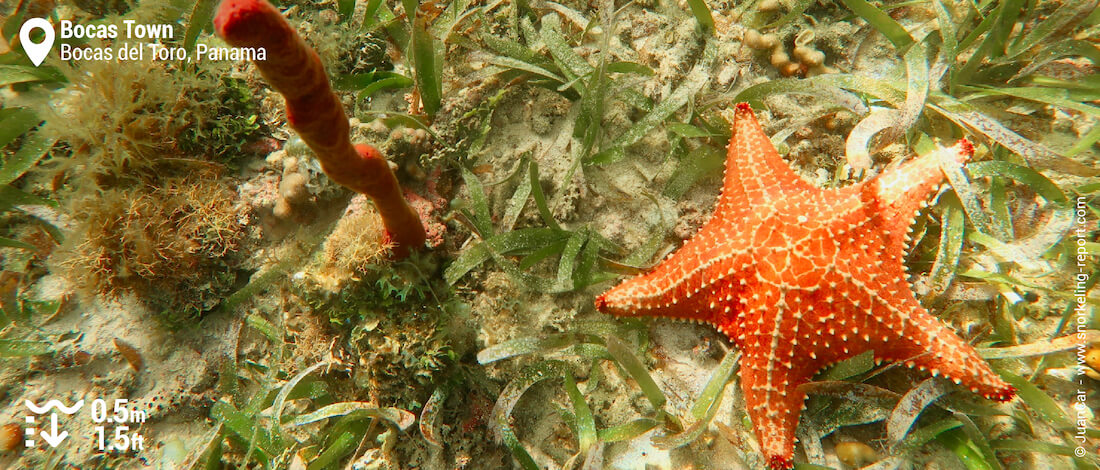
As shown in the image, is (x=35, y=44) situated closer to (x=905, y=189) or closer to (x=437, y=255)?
(x=437, y=255)

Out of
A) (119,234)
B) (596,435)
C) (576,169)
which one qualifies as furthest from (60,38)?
(596,435)

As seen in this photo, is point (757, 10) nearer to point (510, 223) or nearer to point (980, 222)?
point (980, 222)

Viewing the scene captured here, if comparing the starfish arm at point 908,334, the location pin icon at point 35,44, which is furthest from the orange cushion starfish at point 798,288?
the location pin icon at point 35,44

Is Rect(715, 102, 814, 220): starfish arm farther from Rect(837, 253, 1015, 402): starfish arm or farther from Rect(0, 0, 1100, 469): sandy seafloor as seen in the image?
Rect(837, 253, 1015, 402): starfish arm

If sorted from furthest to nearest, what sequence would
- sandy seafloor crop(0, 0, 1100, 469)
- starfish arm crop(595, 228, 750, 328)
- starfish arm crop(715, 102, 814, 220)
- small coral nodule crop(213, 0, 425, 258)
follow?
sandy seafloor crop(0, 0, 1100, 469), starfish arm crop(715, 102, 814, 220), starfish arm crop(595, 228, 750, 328), small coral nodule crop(213, 0, 425, 258)

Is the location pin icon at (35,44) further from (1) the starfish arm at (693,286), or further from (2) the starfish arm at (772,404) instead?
(2) the starfish arm at (772,404)

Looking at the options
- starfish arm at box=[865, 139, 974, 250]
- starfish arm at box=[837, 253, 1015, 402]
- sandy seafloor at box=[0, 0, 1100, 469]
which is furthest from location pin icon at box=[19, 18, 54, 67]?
starfish arm at box=[865, 139, 974, 250]

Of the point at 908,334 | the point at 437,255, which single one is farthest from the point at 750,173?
the point at 437,255

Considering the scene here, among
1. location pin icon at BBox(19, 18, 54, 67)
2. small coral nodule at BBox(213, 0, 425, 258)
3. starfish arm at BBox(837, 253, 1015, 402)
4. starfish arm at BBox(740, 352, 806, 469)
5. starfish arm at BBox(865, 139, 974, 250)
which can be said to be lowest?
starfish arm at BBox(740, 352, 806, 469)
